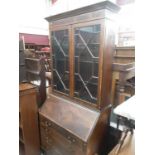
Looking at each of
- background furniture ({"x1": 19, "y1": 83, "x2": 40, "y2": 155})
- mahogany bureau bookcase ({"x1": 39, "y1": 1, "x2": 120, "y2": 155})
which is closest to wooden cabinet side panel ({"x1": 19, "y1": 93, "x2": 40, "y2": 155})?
background furniture ({"x1": 19, "y1": 83, "x2": 40, "y2": 155})

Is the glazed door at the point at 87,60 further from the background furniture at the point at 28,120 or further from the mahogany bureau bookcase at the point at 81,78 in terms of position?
the background furniture at the point at 28,120

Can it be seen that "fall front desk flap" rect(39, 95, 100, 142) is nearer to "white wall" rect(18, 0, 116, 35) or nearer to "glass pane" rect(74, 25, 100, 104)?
"glass pane" rect(74, 25, 100, 104)

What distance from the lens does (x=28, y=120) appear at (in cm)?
189

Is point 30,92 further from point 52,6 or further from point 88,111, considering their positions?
point 52,6

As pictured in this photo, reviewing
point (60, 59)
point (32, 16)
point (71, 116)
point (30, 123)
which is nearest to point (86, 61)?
point (60, 59)

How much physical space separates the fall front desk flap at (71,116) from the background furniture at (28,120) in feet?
0.49

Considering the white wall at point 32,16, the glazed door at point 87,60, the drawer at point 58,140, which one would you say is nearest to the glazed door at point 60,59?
the glazed door at point 87,60

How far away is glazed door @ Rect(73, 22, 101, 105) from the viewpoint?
54.8 inches

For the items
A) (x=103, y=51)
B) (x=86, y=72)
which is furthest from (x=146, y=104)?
(x=86, y=72)

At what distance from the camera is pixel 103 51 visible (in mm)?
1332

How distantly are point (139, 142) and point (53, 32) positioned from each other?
1581 mm

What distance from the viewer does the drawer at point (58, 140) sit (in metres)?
1.50

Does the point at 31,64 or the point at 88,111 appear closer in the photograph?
the point at 88,111

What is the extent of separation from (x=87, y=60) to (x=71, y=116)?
661 mm
